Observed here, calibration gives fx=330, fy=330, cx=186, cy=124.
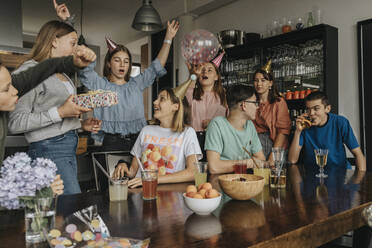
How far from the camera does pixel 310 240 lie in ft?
3.14

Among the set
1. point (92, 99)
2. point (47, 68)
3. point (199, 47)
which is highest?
point (199, 47)

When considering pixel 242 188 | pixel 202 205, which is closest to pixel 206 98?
pixel 242 188

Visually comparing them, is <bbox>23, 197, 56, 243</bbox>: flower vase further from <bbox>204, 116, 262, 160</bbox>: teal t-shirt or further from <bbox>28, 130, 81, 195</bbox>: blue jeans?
<bbox>204, 116, 262, 160</bbox>: teal t-shirt

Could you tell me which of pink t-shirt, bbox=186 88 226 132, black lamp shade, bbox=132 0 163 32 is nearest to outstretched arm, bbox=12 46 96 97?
pink t-shirt, bbox=186 88 226 132

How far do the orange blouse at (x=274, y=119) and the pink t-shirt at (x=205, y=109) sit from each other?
403mm

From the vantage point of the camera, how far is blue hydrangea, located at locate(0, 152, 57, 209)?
0.82 metres

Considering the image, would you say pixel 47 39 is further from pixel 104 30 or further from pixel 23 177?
pixel 104 30

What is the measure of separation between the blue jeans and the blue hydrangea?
81cm

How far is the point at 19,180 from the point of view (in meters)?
0.83

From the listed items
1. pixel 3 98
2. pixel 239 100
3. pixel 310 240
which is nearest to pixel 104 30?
pixel 239 100

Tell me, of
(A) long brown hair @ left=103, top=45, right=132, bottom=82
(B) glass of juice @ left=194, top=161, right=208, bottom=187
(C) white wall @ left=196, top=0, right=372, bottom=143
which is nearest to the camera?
(B) glass of juice @ left=194, top=161, right=208, bottom=187

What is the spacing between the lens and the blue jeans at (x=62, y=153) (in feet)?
5.36

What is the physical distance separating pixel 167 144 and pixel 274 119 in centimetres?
128

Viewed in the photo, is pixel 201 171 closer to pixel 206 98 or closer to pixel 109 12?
pixel 206 98
